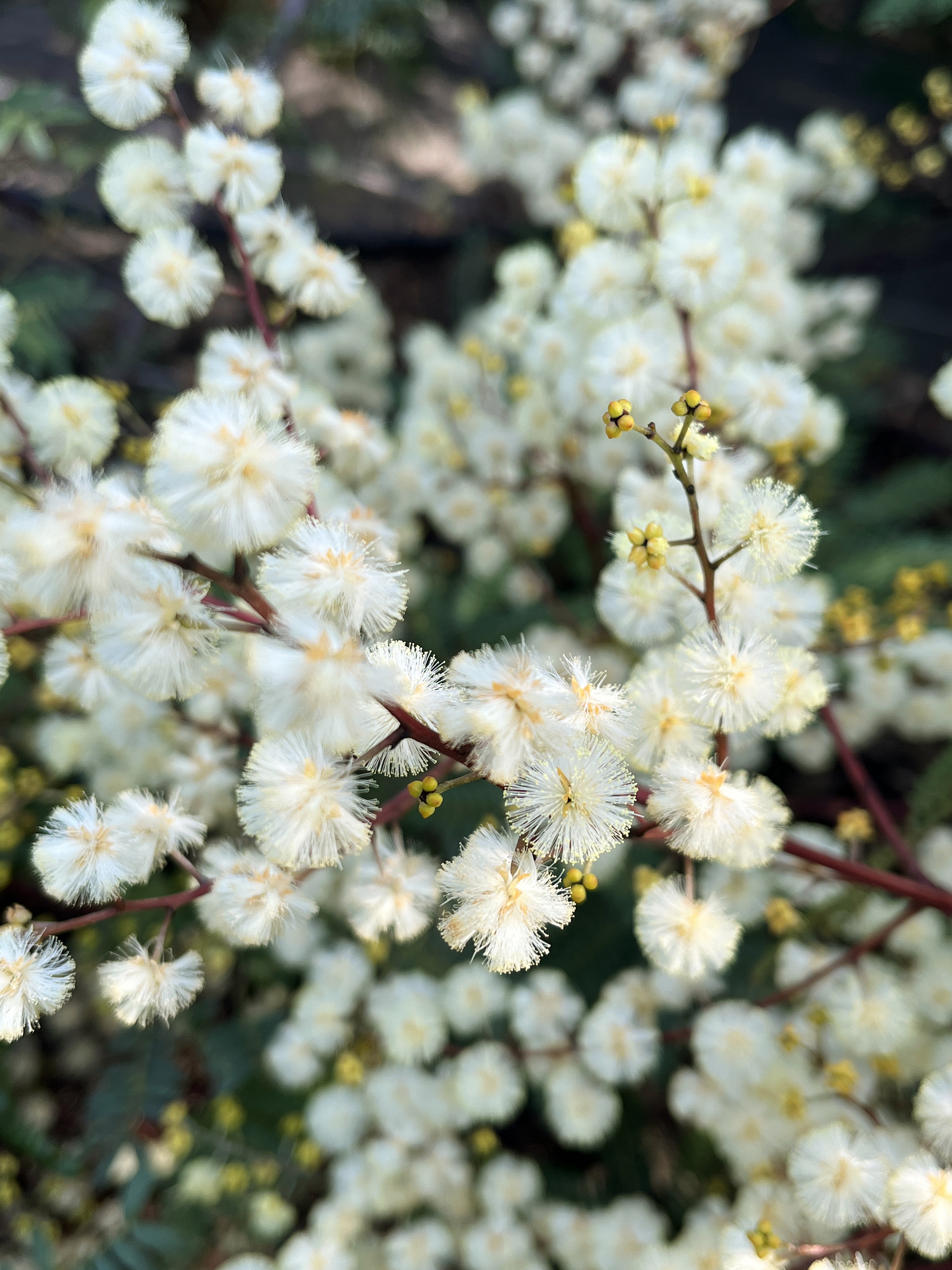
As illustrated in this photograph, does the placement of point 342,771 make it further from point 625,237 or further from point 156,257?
point 625,237

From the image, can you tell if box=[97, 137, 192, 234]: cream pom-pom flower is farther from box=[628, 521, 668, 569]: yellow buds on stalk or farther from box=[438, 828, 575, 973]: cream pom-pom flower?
box=[438, 828, 575, 973]: cream pom-pom flower

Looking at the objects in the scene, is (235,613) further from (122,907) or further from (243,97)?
(243,97)

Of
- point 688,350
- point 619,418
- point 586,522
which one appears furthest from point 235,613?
point 586,522

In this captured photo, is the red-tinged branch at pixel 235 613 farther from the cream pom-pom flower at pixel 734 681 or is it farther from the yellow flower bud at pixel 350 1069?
the yellow flower bud at pixel 350 1069

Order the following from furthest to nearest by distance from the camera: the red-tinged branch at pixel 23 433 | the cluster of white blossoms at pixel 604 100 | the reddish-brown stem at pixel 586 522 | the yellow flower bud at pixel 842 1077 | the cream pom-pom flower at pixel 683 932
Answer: the cluster of white blossoms at pixel 604 100
the reddish-brown stem at pixel 586 522
the yellow flower bud at pixel 842 1077
the red-tinged branch at pixel 23 433
the cream pom-pom flower at pixel 683 932

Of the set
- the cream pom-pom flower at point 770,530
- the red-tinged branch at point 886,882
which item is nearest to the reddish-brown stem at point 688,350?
the cream pom-pom flower at point 770,530

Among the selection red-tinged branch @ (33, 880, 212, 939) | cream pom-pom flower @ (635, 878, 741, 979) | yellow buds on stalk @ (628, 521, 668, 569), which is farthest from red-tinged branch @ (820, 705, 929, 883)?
red-tinged branch @ (33, 880, 212, 939)

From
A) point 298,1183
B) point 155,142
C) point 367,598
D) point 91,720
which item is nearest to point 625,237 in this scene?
point 155,142
